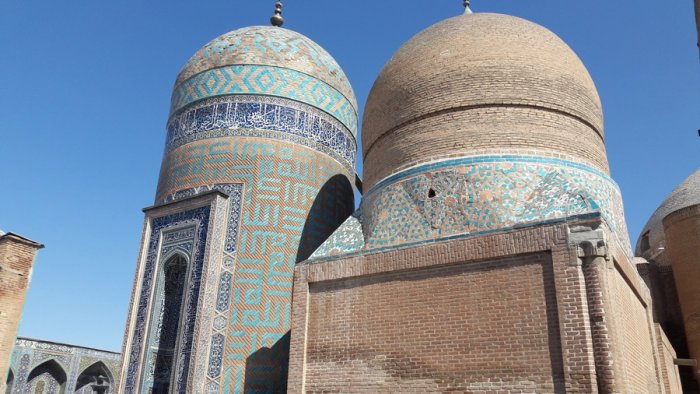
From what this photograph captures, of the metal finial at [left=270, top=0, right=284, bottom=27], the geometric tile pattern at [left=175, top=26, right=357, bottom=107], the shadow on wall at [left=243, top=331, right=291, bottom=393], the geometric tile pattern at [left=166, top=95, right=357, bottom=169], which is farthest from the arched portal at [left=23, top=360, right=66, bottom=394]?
the metal finial at [left=270, top=0, right=284, bottom=27]

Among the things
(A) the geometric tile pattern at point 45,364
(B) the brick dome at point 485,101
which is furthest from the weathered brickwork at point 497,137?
(A) the geometric tile pattern at point 45,364

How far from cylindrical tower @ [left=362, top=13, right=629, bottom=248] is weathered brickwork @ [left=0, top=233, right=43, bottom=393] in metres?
4.16

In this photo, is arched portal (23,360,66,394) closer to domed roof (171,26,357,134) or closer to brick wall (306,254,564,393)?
domed roof (171,26,357,134)

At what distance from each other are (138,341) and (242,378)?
5.94ft

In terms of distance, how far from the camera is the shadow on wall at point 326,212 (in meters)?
8.73

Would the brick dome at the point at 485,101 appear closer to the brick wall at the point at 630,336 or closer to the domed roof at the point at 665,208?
the brick wall at the point at 630,336

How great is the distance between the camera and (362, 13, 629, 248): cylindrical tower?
605 cm

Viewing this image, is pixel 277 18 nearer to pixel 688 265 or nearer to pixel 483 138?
pixel 483 138

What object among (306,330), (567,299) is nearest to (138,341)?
(306,330)

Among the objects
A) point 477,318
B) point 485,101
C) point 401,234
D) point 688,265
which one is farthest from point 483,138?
point 688,265

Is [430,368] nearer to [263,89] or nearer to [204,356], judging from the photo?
[204,356]

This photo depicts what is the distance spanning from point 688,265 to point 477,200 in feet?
22.8

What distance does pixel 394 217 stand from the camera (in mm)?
6562

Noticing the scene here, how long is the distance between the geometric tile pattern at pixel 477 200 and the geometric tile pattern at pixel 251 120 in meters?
2.91
